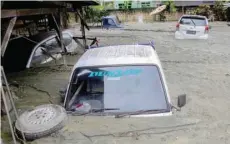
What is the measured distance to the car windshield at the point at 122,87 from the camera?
190 inches

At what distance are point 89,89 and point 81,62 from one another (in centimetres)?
47

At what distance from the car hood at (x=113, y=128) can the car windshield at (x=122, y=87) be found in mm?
408

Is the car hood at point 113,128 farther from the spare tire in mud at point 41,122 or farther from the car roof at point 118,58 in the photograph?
the car roof at point 118,58

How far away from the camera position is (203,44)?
20359mm

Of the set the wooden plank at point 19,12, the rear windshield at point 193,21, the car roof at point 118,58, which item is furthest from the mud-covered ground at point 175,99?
the wooden plank at point 19,12

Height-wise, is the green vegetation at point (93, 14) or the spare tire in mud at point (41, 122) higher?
the spare tire in mud at point (41, 122)

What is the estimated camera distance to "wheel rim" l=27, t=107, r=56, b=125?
4109 mm

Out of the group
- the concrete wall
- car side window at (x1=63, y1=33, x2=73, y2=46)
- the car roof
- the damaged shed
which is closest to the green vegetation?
the concrete wall

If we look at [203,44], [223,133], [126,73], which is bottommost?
[203,44]

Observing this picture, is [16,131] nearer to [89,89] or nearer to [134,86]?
[89,89]

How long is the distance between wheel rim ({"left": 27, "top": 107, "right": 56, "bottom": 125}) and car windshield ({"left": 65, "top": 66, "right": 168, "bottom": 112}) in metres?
0.63

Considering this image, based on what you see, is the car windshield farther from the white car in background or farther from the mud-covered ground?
the white car in background

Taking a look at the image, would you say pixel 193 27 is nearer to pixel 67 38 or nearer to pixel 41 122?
pixel 67 38

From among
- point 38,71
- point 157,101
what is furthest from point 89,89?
point 38,71
